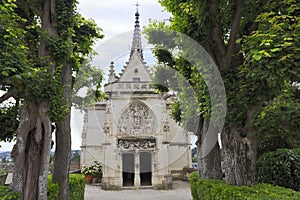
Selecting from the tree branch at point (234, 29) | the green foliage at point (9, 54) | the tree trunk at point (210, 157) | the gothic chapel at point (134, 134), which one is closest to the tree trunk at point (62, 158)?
the green foliage at point (9, 54)

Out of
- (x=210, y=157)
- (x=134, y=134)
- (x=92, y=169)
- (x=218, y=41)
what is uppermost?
(x=218, y=41)

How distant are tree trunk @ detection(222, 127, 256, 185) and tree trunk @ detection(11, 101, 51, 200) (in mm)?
4120

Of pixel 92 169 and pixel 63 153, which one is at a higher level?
pixel 63 153

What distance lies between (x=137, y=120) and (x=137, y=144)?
1625mm

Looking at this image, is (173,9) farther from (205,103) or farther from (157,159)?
(157,159)

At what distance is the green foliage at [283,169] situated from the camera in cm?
705

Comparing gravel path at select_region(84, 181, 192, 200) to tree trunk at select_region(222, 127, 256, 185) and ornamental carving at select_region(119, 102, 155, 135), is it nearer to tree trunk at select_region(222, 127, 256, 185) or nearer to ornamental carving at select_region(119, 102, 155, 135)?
ornamental carving at select_region(119, 102, 155, 135)

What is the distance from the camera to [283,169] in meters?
7.05

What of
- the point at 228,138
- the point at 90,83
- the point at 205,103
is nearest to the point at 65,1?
the point at 205,103

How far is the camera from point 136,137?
15.9 metres

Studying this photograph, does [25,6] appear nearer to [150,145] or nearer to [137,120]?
[137,120]

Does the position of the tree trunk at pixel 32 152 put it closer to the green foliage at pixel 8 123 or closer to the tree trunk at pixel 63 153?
the green foliage at pixel 8 123

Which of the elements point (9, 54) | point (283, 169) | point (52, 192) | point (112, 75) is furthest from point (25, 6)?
point (112, 75)

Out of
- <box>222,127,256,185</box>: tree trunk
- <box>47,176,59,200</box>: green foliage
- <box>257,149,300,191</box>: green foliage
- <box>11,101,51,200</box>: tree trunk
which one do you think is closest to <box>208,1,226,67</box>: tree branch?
<box>222,127,256,185</box>: tree trunk
